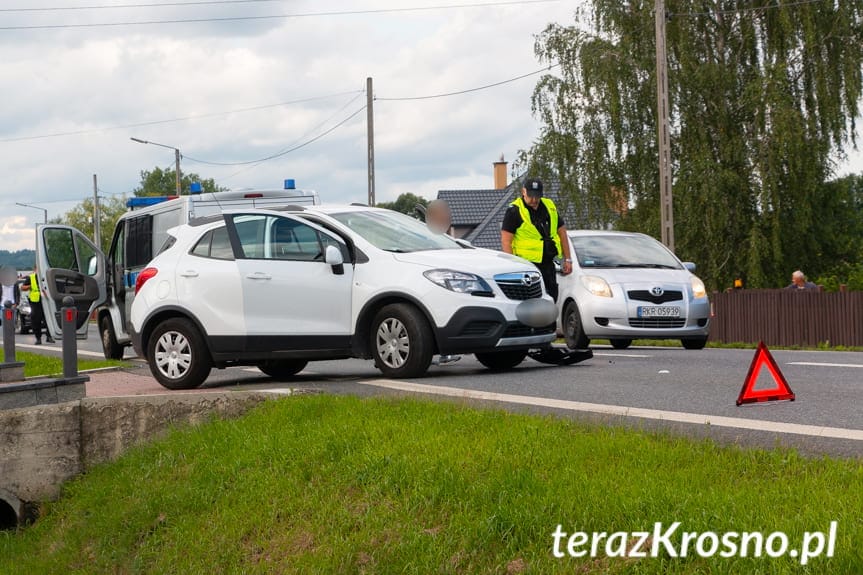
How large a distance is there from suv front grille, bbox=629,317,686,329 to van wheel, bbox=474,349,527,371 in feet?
9.91

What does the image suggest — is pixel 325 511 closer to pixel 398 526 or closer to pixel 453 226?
pixel 398 526

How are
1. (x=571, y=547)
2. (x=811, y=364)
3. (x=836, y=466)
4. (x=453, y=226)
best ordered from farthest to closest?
(x=453, y=226), (x=811, y=364), (x=836, y=466), (x=571, y=547)

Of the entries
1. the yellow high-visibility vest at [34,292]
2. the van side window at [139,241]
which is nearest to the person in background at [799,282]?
the van side window at [139,241]

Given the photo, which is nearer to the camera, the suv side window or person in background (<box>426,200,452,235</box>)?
the suv side window

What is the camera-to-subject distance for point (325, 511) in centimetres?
657

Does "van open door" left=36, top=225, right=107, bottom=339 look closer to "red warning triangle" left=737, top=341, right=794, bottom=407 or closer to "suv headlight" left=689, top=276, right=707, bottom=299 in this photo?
"suv headlight" left=689, top=276, right=707, bottom=299

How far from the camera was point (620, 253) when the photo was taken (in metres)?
16.3

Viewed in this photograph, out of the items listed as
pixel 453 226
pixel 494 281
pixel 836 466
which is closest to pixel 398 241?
pixel 494 281

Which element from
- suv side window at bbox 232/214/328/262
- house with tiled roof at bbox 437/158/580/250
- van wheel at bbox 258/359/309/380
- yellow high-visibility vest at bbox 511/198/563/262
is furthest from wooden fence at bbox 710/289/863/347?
house with tiled roof at bbox 437/158/580/250

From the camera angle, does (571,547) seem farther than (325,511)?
No

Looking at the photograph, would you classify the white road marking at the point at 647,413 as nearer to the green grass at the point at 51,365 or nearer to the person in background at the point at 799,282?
the green grass at the point at 51,365

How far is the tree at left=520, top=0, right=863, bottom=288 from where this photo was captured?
3123 centimetres

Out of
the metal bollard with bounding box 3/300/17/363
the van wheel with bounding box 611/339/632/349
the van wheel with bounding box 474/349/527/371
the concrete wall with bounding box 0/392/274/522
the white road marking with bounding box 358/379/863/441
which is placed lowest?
the concrete wall with bounding box 0/392/274/522

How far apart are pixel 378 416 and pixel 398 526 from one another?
6.97ft
